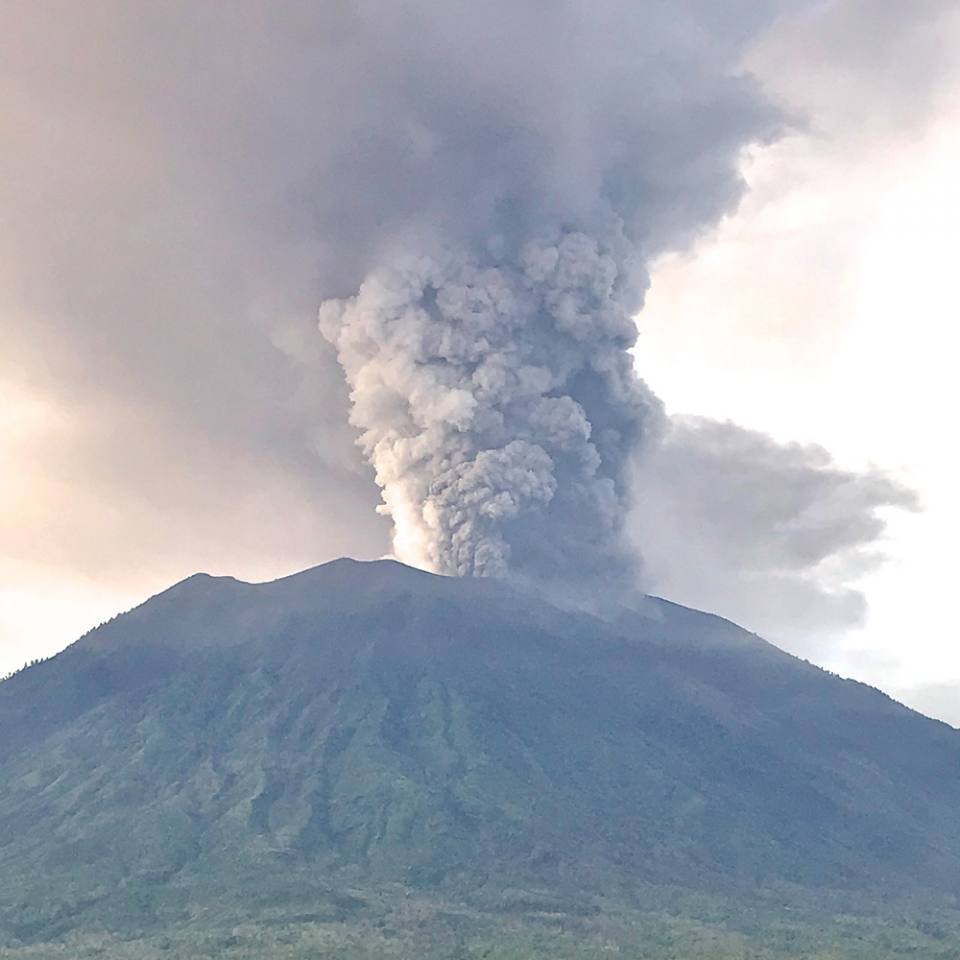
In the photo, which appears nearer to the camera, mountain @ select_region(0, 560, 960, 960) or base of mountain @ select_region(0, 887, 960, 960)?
base of mountain @ select_region(0, 887, 960, 960)

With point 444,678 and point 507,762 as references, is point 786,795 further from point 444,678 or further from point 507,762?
point 444,678

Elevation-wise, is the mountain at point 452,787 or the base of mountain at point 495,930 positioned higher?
the mountain at point 452,787

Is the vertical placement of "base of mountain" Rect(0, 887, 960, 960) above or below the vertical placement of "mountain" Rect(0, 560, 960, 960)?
below

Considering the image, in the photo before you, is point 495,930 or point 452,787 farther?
point 452,787

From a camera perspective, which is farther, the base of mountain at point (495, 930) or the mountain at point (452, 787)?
the mountain at point (452, 787)

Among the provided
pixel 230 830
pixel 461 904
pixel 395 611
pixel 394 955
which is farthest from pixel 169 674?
pixel 394 955

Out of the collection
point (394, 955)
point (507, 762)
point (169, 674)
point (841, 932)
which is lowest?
point (394, 955)

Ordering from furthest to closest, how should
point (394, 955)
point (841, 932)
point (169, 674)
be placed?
point (169, 674), point (841, 932), point (394, 955)

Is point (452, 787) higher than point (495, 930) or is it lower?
higher
